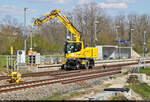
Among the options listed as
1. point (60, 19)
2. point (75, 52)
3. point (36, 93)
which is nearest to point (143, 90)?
point (36, 93)

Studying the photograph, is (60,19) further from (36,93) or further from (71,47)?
(36,93)

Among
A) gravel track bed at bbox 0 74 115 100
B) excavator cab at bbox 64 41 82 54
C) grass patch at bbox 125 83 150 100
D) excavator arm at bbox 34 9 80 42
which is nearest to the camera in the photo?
gravel track bed at bbox 0 74 115 100

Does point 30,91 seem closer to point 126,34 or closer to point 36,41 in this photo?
point 36,41

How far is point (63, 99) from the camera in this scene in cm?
1017

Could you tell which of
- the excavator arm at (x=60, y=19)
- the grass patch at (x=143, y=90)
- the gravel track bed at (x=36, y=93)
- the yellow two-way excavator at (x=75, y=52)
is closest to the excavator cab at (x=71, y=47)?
the yellow two-way excavator at (x=75, y=52)

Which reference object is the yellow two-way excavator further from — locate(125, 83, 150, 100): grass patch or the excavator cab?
locate(125, 83, 150, 100): grass patch

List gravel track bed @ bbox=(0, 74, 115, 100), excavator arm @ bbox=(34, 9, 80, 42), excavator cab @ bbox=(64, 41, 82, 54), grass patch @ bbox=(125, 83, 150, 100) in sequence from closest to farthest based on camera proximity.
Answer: gravel track bed @ bbox=(0, 74, 115, 100) → grass patch @ bbox=(125, 83, 150, 100) → excavator cab @ bbox=(64, 41, 82, 54) → excavator arm @ bbox=(34, 9, 80, 42)

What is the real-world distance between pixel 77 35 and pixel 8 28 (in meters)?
29.0

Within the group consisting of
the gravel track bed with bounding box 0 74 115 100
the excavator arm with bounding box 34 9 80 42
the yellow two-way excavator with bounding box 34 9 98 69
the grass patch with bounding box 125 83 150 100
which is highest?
the excavator arm with bounding box 34 9 80 42

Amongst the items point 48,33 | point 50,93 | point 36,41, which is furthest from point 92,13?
point 50,93

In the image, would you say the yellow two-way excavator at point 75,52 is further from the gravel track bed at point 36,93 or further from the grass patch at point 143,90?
the grass patch at point 143,90

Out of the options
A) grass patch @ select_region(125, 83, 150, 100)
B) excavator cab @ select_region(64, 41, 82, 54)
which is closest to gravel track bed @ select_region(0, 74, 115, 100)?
grass patch @ select_region(125, 83, 150, 100)

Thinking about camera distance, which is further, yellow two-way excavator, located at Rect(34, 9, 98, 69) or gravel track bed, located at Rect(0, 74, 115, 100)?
yellow two-way excavator, located at Rect(34, 9, 98, 69)

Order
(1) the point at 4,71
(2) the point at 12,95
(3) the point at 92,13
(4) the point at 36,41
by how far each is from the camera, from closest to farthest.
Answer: (2) the point at 12,95 → (1) the point at 4,71 → (4) the point at 36,41 → (3) the point at 92,13
